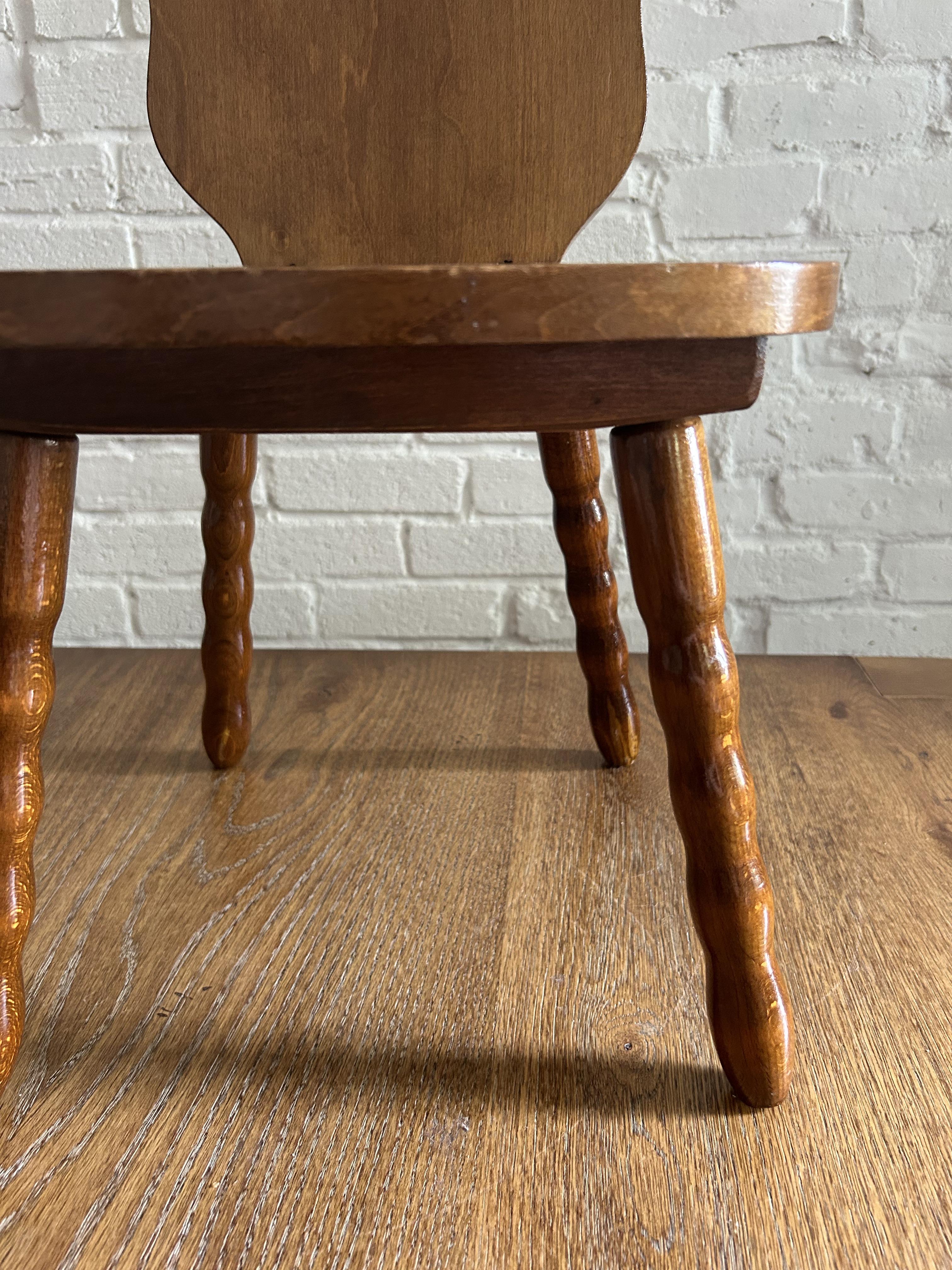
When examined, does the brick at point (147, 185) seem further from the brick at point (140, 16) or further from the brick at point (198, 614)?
the brick at point (198, 614)

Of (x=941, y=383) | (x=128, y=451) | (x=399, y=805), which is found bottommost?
(x=399, y=805)

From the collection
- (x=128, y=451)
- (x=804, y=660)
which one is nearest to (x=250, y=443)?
(x=128, y=451)

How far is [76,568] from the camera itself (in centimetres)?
125

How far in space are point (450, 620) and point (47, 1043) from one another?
2.36 ft

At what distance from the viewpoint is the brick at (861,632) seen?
1199 mm

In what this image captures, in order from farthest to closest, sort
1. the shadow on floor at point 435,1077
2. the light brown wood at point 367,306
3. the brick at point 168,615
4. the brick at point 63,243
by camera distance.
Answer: the brick at point 168,615 < the brick at point 63,243 < the shadow on floor at point 435,1077 < the light brown wood at point 367,306

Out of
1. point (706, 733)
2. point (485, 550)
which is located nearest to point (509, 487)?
point (485, 550)

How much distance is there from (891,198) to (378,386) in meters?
0.83

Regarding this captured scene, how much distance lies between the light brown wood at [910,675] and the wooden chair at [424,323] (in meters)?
0.57

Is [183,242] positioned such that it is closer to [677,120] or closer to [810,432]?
[677,120]

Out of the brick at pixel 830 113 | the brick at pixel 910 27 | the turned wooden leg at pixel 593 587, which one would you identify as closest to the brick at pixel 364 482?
the turned wooden leg at pixel 593 587

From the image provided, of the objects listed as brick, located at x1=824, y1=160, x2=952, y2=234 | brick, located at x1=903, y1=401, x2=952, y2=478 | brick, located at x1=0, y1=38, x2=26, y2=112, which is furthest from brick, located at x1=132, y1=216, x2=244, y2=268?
brick, located at x1=903, y1=401, x2=952, y2=478

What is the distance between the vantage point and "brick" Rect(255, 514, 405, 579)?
121cm

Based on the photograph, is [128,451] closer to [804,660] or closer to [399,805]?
[399,805]
